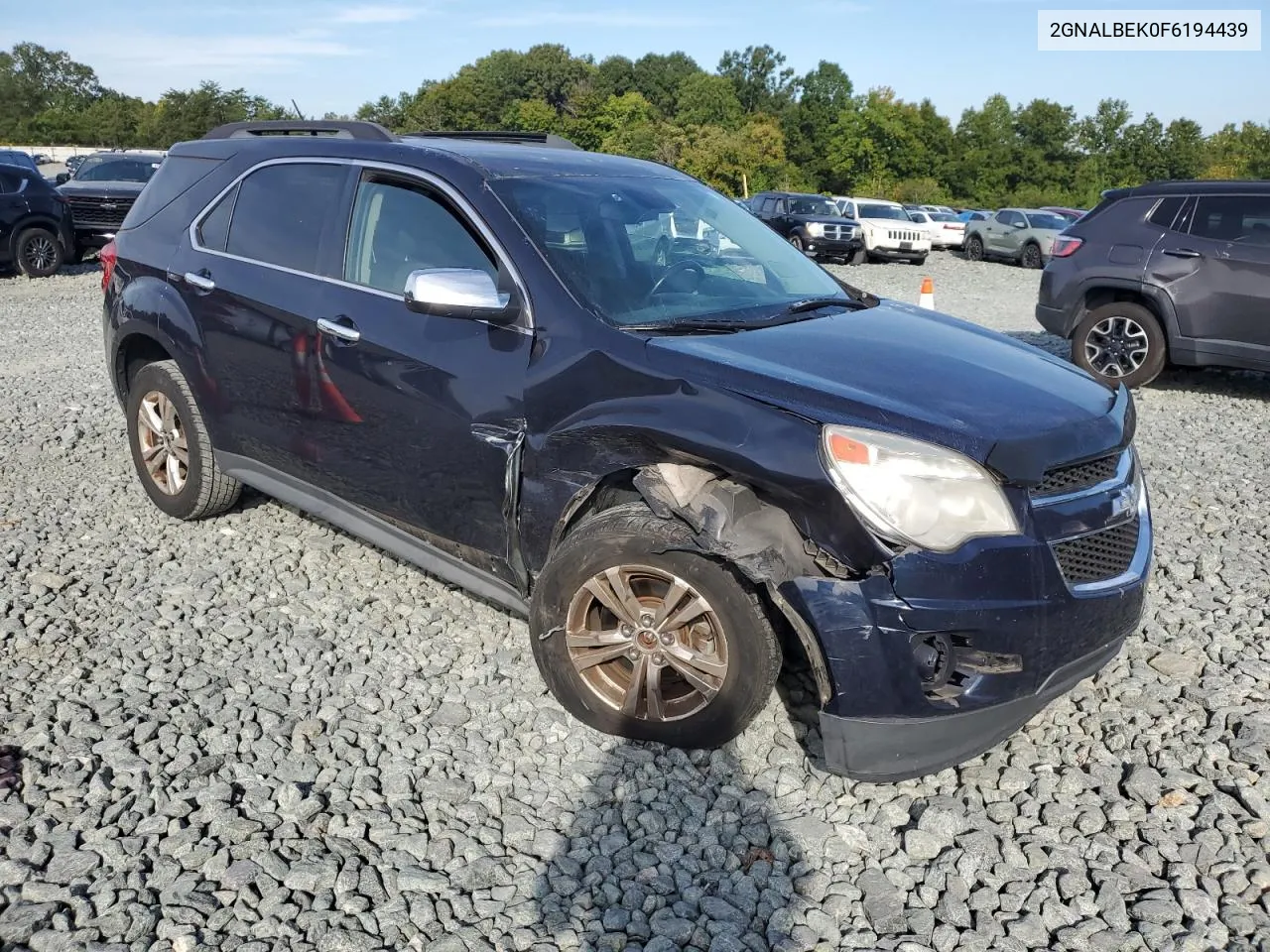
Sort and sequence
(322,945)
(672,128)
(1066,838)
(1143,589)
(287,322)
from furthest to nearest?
(672,128)
(287,322)
(1143,589)
(1066,838)
(322,945)

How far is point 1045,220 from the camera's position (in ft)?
89.1

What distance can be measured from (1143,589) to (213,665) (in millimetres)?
3245

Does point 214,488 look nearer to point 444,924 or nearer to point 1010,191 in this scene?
point 444,924

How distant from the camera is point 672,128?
73.1 m

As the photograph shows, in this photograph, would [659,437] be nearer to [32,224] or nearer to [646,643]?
[646,643]

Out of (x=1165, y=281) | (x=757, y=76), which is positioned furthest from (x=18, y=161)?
(x=757, y=76)

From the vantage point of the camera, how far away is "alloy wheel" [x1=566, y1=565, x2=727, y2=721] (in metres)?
3.17

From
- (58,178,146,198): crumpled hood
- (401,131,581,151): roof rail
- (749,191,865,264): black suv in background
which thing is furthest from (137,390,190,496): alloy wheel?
(749,191,865,264): black suv in background

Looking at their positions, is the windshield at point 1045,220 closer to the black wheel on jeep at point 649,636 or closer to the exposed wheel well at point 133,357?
the exposed wheel well at point 133,357

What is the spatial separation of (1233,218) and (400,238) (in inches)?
303

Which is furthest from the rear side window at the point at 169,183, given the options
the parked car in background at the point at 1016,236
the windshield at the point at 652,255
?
the parked car in background at the point at 1016,236

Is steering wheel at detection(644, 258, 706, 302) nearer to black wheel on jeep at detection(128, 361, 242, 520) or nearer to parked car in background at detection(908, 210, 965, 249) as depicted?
black wheel on jeep at detection(128, 361, 242, 520)

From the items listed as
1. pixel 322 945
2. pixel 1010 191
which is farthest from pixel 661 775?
pixel 1010 191

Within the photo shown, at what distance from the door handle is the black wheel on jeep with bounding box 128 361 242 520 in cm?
123
